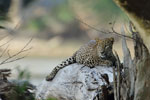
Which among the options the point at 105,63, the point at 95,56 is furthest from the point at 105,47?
the point at 105,63

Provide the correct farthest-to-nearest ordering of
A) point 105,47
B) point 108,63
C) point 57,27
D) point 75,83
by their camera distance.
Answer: point 57,27
point 105,47
point 108,63
point 75,83

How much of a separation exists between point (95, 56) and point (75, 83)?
60 cm

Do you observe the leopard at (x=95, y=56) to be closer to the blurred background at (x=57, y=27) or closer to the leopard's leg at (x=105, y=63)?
the leopard's leg at (x=105, y=63)

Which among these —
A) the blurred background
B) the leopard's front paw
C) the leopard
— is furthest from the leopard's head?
the blurred background

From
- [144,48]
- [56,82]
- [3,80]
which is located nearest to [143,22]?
[144,48]

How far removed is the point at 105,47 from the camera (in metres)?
6.30

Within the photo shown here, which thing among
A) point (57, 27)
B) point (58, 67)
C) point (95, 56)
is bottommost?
point (58, 67)

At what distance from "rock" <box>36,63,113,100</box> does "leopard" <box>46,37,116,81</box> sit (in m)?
0.09

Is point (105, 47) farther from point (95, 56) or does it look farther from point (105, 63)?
point (105, 63)

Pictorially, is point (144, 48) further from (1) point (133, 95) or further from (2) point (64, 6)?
(2) point (64, 6)

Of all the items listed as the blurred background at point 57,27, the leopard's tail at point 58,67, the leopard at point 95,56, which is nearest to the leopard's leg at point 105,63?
the leopard at point 95,56

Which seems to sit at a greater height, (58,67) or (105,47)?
(105,47)

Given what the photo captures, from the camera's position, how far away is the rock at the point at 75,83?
5543mm

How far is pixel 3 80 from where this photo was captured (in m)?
6.56
